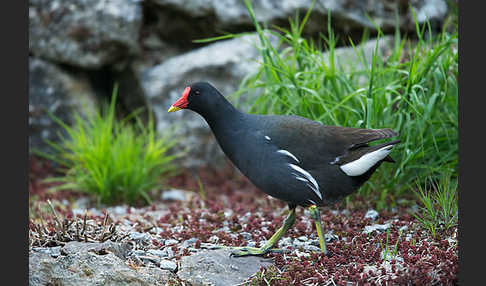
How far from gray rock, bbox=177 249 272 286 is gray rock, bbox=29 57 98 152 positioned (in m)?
3.86

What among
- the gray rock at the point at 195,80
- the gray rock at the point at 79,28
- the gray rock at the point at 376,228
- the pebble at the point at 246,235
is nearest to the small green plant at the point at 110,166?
the gray rock at the point at 195,80

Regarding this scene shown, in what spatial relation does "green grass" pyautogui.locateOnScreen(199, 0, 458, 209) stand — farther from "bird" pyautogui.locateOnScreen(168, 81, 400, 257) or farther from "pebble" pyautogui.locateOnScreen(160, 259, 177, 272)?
"pebble" pyautogui.locateOnScreen(160, 259, 177, 272)

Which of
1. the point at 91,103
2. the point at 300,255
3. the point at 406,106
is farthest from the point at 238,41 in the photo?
the point at 300,255

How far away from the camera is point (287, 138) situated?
142 inches

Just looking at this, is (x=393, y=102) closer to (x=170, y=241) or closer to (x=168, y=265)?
(x=170, y=241)

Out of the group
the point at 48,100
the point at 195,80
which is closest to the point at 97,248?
the point at 195,80

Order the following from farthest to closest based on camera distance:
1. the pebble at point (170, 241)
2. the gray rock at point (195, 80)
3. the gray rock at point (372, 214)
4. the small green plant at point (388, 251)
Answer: the gray rock at point (195, 80), the gray rock at point (372, 214), the pebble at point (170, 241), the small green plant at point (388, 251)

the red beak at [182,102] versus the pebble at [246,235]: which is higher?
the red beak at [182,102]

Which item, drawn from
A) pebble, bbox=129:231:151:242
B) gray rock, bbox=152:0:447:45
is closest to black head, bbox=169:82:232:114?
pebble, bbox=129:231:151:242

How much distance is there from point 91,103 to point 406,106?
167 inches

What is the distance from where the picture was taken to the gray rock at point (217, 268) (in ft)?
10.6

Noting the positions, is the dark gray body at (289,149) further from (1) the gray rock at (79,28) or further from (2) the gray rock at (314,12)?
(1) the gray rock at (79,28)

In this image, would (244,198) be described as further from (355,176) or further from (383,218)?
(355,176)

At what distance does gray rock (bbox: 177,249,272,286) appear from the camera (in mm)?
3238
